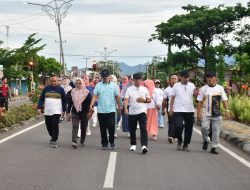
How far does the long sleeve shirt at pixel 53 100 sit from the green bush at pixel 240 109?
34.0 feet

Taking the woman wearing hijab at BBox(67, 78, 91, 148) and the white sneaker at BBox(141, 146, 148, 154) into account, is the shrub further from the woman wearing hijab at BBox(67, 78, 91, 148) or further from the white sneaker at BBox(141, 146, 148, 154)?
the white sneaker at BBox(141, 146, 148, 154)

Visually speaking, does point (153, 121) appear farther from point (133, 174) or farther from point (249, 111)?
point (249, 111)

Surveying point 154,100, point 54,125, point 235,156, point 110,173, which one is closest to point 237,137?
point 154,100

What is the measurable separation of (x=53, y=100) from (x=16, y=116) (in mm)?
6879

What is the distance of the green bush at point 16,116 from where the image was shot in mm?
16547

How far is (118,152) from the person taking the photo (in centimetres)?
1165

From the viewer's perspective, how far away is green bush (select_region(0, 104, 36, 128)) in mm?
16547

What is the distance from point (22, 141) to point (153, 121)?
3.56 meters

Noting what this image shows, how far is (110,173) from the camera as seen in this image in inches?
350

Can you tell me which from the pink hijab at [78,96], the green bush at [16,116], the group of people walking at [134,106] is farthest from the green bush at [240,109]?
the pink hijab at [78,96]

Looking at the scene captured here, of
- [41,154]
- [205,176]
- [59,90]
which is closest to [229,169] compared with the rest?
[205,176]

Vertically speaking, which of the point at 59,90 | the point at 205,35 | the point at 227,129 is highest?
the point at 205,35

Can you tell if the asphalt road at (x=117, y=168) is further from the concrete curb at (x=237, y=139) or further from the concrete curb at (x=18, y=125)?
the concrete curb at (x=18, y=125)

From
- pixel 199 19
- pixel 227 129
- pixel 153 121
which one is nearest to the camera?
pixel 153 121
